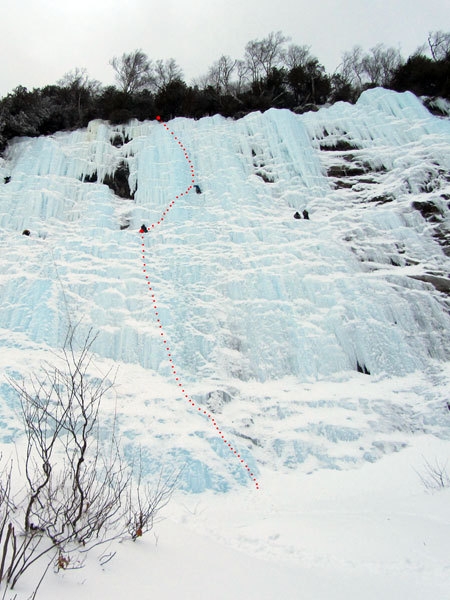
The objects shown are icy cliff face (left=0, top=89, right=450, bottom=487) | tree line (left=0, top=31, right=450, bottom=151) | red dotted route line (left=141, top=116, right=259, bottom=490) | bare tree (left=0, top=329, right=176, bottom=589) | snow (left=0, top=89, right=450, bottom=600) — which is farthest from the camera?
tree line (left=0, top=31, right=450, bottom=151)

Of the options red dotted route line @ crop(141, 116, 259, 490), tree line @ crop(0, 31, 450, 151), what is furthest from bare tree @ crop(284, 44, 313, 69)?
red dotted route line @ crop(141, 116, 259, 490)

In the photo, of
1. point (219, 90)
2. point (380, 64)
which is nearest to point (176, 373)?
point (219, 90)

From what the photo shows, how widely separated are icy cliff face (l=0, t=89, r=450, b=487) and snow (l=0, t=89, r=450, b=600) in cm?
6

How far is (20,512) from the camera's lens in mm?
5102

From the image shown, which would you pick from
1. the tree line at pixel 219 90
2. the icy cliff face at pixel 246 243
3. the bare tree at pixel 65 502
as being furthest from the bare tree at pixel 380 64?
the bare tree at pixel 65 502

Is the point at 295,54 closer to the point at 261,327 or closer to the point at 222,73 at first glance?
the point at 222,73

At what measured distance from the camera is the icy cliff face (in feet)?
35.3

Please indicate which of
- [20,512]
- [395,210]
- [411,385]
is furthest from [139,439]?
[395,210]

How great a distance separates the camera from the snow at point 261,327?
18.7 ft

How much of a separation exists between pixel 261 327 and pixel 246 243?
3.23m

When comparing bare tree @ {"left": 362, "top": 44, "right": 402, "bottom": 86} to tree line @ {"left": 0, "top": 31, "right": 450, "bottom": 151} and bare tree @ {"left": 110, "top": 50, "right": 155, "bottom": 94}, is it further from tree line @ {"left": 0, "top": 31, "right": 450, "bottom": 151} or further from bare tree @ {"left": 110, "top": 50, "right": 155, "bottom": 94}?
bare tree @ {"left": 110, "top": 50, "right": 155, "bottom": 94}

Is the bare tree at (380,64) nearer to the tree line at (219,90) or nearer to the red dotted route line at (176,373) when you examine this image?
the tree line at (219,90)

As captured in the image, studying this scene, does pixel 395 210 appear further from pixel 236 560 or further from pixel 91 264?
pixel 236 560

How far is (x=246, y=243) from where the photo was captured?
42.8 ft
